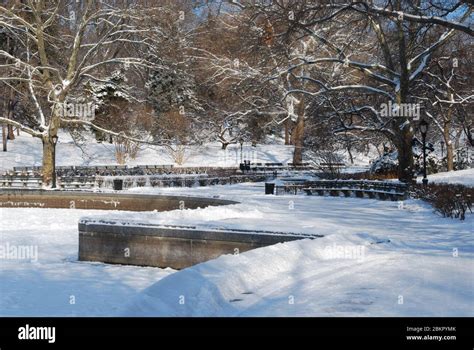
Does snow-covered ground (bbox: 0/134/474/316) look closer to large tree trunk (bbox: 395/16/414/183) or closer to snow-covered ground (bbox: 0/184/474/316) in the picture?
snow-covered ground (bbox: 0/184/474/316)

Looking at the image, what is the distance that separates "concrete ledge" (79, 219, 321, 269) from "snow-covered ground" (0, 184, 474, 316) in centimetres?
34

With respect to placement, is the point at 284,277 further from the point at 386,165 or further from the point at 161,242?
the point at 386,165

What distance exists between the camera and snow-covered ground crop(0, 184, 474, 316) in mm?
6773

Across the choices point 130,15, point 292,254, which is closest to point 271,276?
point 292,254

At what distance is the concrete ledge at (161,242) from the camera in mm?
11578

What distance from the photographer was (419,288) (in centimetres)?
768

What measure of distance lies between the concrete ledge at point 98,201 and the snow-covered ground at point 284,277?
4.01 meters

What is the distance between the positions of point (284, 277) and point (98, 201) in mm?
16271

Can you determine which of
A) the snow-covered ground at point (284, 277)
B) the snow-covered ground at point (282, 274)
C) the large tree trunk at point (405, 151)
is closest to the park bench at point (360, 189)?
the large tree trunk at point (405, 151)

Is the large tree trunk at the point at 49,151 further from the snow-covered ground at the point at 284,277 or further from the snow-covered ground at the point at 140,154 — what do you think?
the snow-covered ground at the point at 140,154

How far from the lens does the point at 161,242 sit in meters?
12.7

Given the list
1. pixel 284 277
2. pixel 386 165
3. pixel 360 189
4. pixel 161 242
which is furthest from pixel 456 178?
pixel 284 277

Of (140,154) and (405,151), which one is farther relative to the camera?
(140,154)

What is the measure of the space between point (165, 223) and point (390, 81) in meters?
17.3
